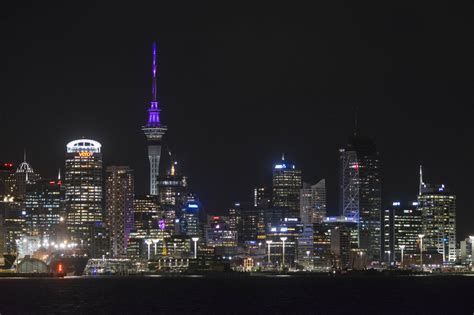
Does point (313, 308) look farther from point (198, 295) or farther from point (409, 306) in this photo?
point (198, 295)

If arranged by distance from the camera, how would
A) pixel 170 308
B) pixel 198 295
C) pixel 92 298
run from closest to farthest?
1. pixel 170 308
2. pixel 92 298
3. pixel 198 295

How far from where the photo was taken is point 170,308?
15225 cm

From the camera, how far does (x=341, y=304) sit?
168 m

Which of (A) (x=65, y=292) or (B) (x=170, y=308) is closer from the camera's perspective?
(B) (x=170, y=308)

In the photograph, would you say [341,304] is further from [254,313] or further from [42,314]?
[42,314]

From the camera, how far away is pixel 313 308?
156 metres

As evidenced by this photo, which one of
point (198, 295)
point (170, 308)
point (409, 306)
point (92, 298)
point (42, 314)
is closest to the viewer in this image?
point (42, 314)

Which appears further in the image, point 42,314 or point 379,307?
point 379,307

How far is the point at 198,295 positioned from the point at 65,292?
2247cm

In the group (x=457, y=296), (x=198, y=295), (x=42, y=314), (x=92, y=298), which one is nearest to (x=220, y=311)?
(x=42, y=314)

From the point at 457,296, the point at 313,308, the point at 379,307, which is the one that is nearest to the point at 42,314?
the point at 313,308

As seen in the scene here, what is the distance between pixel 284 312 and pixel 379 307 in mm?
18297

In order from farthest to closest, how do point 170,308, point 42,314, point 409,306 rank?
point 409,306 → point 170,308 → point 42,314

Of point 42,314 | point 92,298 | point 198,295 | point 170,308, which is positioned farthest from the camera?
point 198,295
